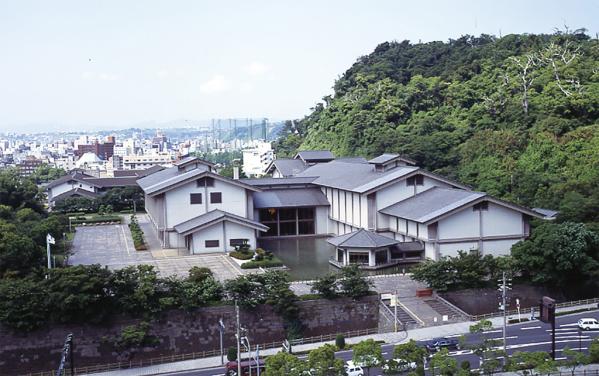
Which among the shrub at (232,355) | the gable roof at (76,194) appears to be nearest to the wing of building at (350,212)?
the shrub at (232,355)

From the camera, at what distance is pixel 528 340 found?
24156 millimetres

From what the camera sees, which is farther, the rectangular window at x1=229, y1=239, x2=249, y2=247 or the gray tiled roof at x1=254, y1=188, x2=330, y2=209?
the gray tiled roof at x1=254, y1=188, x2=330, y2=209

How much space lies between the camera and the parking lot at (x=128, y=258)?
3391 cm

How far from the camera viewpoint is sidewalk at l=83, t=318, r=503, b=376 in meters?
23.8

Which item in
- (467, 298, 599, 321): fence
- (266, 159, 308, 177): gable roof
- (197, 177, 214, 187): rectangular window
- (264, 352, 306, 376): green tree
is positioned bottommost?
(467, 298, 599, 321): fence

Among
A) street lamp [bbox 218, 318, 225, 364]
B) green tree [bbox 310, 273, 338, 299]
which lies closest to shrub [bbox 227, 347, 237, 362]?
street lamp [bbox 218, 318, 225, 364]

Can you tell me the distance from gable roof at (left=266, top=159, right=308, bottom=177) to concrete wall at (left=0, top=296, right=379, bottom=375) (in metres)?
28.9

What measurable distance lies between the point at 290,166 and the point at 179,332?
110ft

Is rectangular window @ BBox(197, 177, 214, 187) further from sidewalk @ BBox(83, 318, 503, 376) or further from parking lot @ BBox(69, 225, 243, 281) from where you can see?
sidewalk @ BBox(83, 318, 503, 376)

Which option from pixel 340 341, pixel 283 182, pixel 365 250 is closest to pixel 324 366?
pixel 340 341

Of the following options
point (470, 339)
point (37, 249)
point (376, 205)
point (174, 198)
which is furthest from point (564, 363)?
point (174, 198)

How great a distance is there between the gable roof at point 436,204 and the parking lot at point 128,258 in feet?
32.1

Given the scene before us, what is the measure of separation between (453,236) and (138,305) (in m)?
16.5

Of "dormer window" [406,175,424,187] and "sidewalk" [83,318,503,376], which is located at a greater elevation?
"dormer window" [406,175,424,187]
